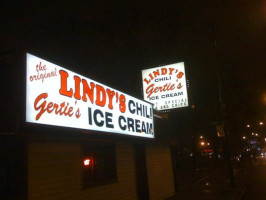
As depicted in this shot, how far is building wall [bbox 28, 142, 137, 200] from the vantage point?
22.1 ft

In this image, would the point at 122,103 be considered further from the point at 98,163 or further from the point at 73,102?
the point at 73,102

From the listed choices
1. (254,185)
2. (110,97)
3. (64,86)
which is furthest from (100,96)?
(254,185)

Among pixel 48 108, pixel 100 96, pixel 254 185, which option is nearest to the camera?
pixel 48 108

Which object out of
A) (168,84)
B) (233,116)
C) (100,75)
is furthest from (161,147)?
(233,116)

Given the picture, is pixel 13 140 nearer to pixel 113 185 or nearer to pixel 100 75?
pixel 113 185

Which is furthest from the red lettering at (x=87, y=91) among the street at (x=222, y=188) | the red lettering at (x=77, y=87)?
the street at (x=222, y=188)

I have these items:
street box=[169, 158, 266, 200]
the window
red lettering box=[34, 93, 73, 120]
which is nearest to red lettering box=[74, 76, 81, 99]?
red lettering box=[34, 93, 73, 120]

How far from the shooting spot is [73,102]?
24.3 feet

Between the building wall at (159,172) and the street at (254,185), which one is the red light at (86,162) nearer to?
the building wall at (159,172)

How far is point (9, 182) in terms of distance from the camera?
639 centimetres

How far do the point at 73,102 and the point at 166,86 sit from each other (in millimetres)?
8818

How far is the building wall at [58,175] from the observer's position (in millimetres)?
6742

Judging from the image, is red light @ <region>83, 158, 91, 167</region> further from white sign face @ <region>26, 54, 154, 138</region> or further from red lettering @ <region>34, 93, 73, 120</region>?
red lettering @ <region>34, 93, 73, 120</region>

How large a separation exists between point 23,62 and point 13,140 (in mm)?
1622
